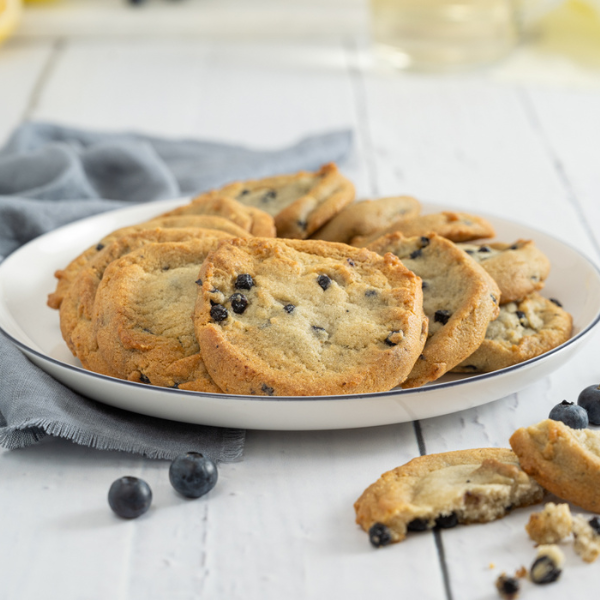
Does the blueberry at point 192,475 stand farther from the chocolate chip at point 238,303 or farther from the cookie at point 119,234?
the cookie at point 119,234

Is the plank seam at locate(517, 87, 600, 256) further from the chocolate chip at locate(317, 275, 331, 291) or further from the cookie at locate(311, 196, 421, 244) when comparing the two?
the chocolate chip at locate(317, 275, 331, 291)

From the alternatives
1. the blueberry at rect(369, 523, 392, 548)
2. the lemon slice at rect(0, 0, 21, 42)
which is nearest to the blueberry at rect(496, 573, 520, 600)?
the blueberry at rect(369, 523, 392, 548)

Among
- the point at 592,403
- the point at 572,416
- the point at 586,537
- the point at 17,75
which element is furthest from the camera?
the point at 17,75

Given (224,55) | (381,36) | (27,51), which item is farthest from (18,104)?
(381,36)

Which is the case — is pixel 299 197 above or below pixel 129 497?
below

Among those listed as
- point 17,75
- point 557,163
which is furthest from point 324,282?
point 17,75

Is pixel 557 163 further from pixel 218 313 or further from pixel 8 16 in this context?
pixel 8 16

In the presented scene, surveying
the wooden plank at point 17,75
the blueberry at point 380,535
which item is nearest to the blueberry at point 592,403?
the blueberry at point 380,535
